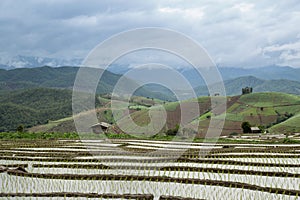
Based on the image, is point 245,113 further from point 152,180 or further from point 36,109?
point 152,180

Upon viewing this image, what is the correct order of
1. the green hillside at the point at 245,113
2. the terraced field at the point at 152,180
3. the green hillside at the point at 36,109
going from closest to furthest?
the terraced field at the point at 152,180
the green hillside at the point at 245,113
the green hillside at the point at 36,109

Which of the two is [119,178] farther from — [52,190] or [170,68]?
[170,68]

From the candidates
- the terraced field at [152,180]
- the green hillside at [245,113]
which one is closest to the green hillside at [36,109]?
the green hillside at [245,113]

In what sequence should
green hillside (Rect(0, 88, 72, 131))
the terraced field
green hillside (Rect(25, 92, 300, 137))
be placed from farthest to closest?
green hillside (Rect(0, 88, 72, 131)), green hillside (Rect(25, 92, 300, 137)), the terraced field

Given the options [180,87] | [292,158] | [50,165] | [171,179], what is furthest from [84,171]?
[292,158]

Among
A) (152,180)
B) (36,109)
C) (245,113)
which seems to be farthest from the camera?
(36,109)

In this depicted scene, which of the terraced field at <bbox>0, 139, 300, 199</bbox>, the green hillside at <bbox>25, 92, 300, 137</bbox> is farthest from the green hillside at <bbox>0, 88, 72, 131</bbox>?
the terraced field at <bbox>0, 139, 300, 199</bbox>

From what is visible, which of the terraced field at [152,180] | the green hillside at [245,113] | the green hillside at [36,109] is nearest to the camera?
the terraced field at [152,180]

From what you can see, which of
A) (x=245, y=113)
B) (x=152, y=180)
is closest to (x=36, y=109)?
(x=245, y=113)

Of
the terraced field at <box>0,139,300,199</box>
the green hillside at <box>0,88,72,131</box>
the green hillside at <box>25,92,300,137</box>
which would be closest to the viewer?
the terraced field at <box>0,139,300,199</box>

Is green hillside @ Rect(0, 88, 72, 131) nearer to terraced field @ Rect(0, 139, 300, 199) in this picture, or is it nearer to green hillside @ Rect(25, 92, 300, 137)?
green hillside @ Rect(25, 92, 300, 137)

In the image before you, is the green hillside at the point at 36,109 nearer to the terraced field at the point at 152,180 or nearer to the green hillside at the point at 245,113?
the green hillside at the point at 245,113

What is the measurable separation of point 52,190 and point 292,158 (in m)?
14.8

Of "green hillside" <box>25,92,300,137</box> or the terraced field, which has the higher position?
"green hillside" <box>25,92,300,137</box>
